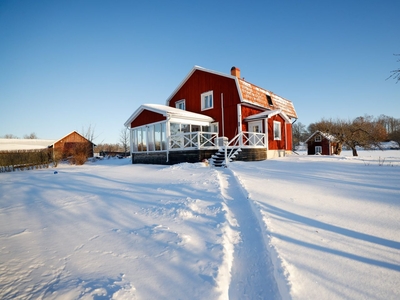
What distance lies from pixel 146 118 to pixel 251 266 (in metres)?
14.7

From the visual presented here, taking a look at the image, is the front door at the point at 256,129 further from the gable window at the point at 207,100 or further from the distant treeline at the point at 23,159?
the distant treeline at the point at 23,159

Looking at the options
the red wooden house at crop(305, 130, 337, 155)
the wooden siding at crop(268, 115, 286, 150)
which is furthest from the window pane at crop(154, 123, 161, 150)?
the red wooden house at crop(305, 130, 337, 155)

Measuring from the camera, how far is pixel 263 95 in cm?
1720

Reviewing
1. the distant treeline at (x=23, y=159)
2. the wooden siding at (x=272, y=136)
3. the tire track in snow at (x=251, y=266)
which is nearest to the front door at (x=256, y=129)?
the wooden siding at (x=272, y=136)

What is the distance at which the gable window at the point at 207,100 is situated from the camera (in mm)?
16641

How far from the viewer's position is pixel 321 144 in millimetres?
30562

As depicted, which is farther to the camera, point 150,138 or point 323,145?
point 323,145

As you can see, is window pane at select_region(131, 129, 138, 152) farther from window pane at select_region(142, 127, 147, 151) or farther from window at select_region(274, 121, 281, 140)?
window at select_region(274, 121, 281, 140)

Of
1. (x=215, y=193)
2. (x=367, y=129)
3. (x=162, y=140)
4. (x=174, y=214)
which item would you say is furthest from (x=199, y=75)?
(x=367, y=129)

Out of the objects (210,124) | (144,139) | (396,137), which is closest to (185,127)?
(210,124)

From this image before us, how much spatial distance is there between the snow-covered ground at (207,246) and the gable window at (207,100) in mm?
12621

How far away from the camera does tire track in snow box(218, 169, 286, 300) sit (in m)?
2.05

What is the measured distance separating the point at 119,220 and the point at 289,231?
3.18 m

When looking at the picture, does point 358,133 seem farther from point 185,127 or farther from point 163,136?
point 163,136
